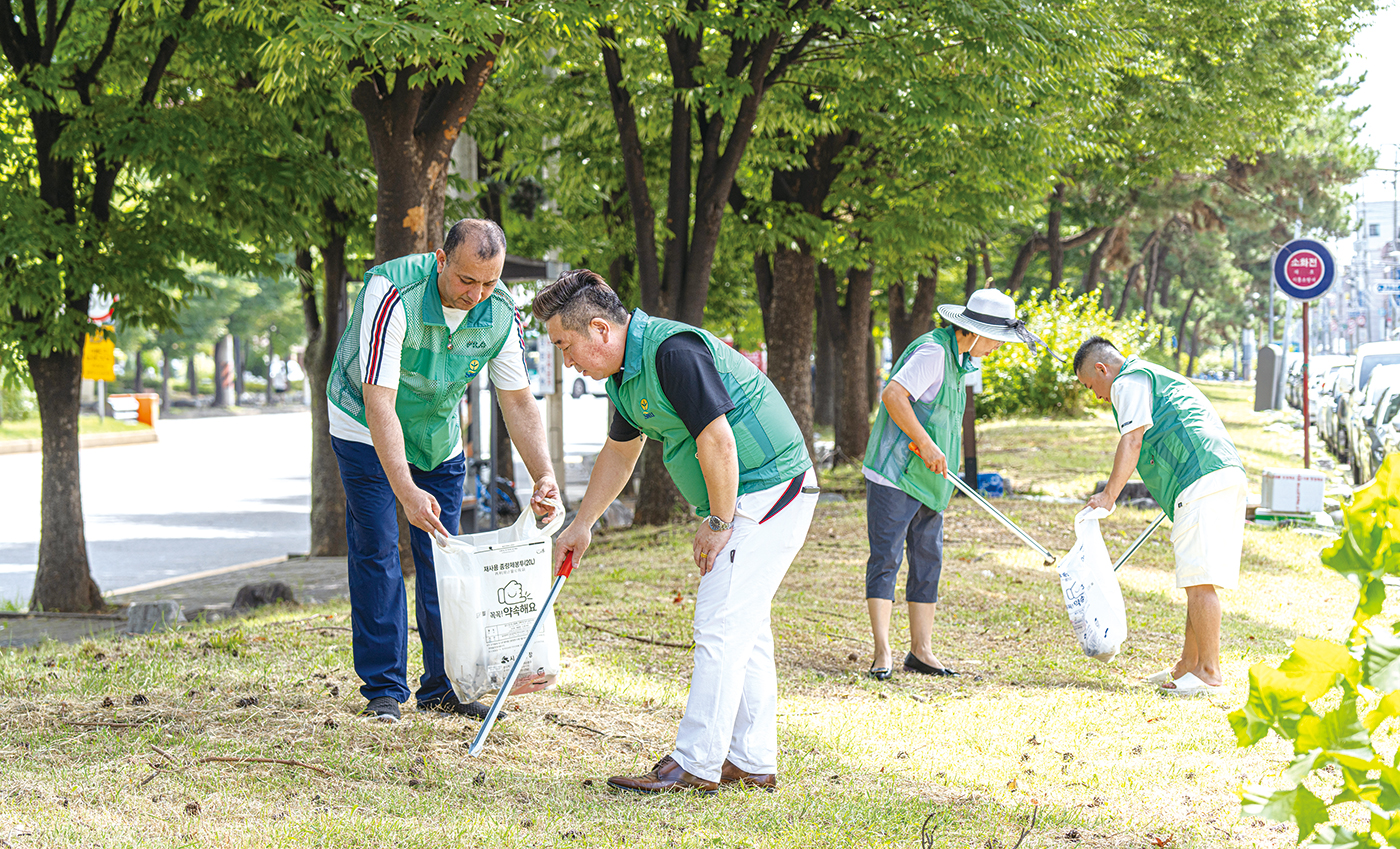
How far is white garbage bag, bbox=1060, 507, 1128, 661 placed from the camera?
530cm

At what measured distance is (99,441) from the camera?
29.0 metres

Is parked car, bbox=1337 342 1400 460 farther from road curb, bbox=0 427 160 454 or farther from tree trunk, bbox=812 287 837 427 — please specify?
road curb, bbox=0 427 160 454

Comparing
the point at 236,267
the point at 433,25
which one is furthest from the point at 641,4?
the point at 236,267

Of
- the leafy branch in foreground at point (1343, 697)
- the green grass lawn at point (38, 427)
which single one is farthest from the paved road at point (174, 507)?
the leafy branch in foreground at point (1343, 697)

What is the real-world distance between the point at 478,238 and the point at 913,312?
18.0 meters

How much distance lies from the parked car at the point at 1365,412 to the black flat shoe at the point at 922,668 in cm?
1019

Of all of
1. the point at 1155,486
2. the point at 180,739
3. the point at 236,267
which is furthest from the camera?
the point at 236,267

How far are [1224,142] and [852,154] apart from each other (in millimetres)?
5866

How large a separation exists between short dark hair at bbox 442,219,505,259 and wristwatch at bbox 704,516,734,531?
123cm

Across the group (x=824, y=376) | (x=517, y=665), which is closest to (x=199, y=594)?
(x=517, y=665)

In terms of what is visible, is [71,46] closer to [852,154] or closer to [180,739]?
[180,739]

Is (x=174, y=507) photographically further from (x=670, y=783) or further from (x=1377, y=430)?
(x=1377, y=430)

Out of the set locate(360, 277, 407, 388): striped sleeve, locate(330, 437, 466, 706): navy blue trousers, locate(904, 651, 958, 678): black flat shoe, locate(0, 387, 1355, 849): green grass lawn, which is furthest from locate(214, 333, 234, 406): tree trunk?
locate(360, 277, 407, 388): striped sleeve

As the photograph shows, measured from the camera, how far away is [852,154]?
1432 centimetres
